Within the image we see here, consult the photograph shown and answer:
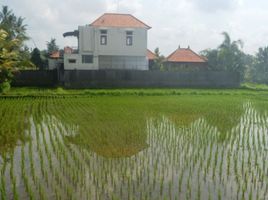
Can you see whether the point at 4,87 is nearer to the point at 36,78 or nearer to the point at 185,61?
the point at 36,78

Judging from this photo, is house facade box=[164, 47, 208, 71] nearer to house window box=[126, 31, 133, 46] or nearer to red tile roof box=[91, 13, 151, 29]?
red tile roof box=[91, 13, 151, 29]

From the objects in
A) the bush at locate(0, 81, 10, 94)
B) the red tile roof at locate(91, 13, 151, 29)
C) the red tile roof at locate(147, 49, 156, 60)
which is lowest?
the bush at locate(0, 81, 10, 94)

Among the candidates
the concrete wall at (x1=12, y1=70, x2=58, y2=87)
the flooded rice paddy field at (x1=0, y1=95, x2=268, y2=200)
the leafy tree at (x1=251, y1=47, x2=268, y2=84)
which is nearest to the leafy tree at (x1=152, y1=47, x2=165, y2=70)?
the concrete wall at (x1=12, y1=70, x2=58, y2=87)

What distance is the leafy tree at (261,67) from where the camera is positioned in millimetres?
42391

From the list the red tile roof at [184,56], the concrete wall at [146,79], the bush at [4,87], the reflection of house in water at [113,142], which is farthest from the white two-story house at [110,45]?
the reflection of house in water at [113,142]

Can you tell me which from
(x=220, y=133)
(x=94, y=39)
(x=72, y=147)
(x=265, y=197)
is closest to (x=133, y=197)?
(x=265, y=197)

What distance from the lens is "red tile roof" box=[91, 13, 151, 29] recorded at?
2834cm

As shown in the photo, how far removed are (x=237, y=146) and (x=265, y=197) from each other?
323 cm

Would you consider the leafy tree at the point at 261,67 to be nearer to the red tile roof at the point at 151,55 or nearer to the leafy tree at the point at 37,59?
the red tile roof at the point at 151,55

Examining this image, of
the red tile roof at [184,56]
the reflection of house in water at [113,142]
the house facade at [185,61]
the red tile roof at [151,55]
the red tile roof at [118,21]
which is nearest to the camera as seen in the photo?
the reflection of house in water at [113,142]

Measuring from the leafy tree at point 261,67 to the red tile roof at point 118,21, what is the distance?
1928cm

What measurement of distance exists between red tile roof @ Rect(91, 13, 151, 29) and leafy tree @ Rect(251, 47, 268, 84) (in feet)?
63.3

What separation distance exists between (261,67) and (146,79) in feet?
73.7

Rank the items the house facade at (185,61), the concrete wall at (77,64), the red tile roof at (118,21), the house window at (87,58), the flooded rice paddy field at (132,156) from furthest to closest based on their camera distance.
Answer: the house facade at (185,61) < the red tile roof at (118,21) < the house window at (87,58) < the concrete wall at (77,64) < the flooded rice paddy field at (132,156)
